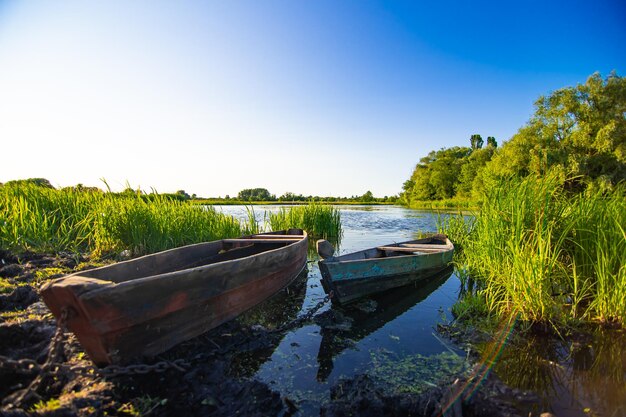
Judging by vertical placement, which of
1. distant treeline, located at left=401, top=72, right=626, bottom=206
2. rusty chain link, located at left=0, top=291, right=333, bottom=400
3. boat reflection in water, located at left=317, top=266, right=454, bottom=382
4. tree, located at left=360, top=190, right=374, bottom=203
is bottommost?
boat reflection in water, located at left=317, top=266, right=454, bottom=382

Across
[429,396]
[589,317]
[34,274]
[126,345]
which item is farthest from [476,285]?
[34,274]

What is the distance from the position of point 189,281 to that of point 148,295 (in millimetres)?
427

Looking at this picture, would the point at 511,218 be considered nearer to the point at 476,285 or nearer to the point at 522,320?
the point at 522,320

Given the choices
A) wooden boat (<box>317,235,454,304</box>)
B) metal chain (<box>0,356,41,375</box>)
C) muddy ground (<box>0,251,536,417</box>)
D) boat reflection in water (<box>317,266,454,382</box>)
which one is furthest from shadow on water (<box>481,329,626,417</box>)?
metal chain (<box>0,356,41,375</box>)

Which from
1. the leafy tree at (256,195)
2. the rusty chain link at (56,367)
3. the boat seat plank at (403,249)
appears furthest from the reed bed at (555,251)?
the leafy tree at (256,195)

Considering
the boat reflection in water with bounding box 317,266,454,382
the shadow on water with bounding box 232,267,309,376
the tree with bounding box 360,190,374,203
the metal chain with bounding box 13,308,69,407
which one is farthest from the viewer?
the tree with bounding box 360,190,374,203

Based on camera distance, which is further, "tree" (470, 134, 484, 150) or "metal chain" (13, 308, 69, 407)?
"tree" (470, 134, 484, 150)

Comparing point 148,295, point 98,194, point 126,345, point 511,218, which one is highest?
point 98,194

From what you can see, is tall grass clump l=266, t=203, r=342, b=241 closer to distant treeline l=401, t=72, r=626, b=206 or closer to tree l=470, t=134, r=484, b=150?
distant treeline l=401, t=72, r=626, b=206

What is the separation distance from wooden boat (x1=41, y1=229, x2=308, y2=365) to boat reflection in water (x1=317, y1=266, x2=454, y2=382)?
46.0 inches

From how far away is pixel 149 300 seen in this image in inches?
102

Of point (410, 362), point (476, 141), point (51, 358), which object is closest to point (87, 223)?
point (51, 358)

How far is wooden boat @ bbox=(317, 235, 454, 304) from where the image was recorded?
184 inches

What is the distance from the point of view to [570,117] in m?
25.5
